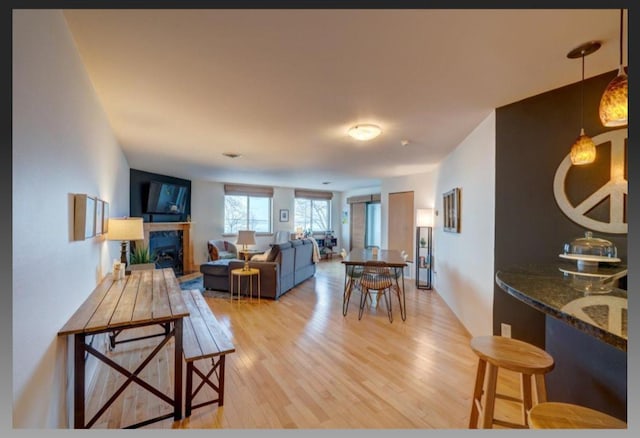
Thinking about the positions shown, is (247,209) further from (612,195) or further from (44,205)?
(612,195)

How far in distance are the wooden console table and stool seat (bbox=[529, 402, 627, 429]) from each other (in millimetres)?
1707

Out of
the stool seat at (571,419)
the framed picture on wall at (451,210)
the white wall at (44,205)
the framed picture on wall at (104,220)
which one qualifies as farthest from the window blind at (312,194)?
the stool seat at (571,419)

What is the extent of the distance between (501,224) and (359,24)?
1.95 meters

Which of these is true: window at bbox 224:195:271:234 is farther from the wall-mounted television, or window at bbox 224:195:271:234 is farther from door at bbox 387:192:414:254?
door at bbox 387:192:414:254

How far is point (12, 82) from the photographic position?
0.83m

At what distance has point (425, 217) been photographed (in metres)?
4.82

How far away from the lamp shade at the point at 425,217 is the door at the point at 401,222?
2.11 feet

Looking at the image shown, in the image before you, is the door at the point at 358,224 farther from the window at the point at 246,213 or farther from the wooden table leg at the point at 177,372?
the wooden table leg at the point at 177,372

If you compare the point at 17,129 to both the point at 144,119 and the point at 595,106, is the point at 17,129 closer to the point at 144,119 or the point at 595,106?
the point at 144,119

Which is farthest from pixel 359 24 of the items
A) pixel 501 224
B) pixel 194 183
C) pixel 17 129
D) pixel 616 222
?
pixel 194 183

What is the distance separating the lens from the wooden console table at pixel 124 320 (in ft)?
4.49

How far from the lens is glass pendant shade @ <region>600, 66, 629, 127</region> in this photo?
1.09 meters

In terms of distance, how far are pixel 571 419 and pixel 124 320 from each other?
201cm

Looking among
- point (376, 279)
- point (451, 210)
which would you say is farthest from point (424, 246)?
point (376, 279)
